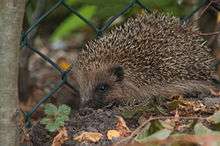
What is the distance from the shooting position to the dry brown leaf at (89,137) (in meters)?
3.65

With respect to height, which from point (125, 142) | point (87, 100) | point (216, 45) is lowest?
point (125, 142)

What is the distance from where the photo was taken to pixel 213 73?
4.88 metres

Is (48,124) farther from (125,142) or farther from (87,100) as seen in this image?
(87,100)

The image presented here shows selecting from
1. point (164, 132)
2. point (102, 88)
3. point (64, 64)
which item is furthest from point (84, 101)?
point (164, 132)

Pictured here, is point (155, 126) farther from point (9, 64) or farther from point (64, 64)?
point (64, 64)

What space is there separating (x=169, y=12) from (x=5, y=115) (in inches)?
82.8

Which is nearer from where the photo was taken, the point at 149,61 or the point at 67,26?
the point at 149,61

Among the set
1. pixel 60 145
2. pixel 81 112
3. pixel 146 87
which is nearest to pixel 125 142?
pixel 60 145

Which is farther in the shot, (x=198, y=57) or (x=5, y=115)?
(x=198, y=57)

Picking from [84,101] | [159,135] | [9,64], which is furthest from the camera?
[84,101]

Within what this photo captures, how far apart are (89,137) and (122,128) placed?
0.62ft

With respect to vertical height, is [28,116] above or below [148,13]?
below

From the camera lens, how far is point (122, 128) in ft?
12.2

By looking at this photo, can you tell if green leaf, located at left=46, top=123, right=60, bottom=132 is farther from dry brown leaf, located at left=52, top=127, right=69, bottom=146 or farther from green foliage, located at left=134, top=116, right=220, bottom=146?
green foliage, located at left=134, top=116, right=220, bottom=146
